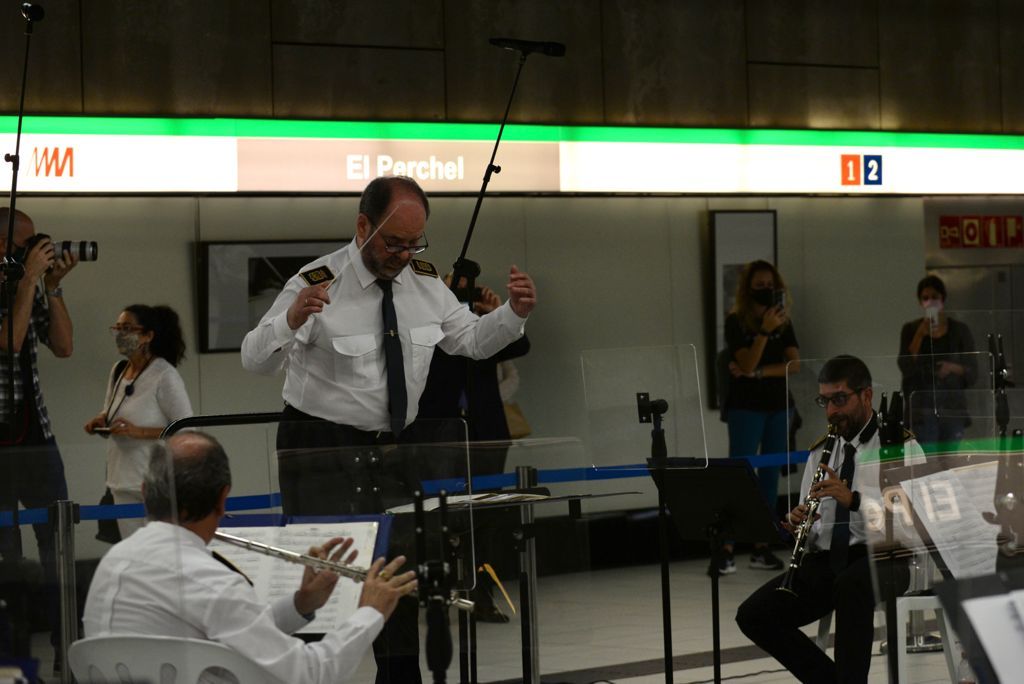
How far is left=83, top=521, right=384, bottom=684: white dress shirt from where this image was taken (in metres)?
2.84

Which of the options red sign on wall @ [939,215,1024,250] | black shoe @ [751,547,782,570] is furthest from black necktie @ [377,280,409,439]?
red sign on wall @ [939,215,1024,250]

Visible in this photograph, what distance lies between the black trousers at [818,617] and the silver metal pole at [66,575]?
6.85 feet

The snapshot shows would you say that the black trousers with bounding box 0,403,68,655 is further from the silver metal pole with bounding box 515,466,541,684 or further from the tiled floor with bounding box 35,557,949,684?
the silver metal pole with bounding box 515,466,541,684

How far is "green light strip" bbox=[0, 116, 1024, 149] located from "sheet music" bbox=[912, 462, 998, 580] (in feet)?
13.5

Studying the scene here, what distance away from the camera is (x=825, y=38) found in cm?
907

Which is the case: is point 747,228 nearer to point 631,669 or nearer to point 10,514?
point 631,669

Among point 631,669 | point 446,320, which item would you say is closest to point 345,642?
point 446,320

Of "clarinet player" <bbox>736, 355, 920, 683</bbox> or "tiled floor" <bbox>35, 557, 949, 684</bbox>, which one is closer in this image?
"clarinet player" <bbox>736, 355, 920, 683</bbox>

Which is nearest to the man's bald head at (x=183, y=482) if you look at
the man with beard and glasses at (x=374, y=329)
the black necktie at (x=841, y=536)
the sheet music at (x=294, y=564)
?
the sheet music at (x=294, y=564)

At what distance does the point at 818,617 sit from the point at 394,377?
1623mm

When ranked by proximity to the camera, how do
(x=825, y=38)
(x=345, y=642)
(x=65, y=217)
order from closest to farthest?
(x=345, y=642) → (x=65, y=217) → (x=825, y=38)

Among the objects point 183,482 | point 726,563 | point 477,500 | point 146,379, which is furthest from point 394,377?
point 726,563

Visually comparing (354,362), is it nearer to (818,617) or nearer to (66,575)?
(66,575)

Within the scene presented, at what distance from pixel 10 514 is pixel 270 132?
3.96m
